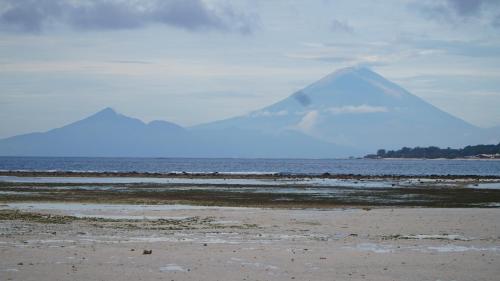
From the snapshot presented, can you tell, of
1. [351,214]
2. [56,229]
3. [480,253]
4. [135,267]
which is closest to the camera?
[135,267]

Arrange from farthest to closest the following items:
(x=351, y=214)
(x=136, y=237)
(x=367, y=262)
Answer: (x=351, y=214) → (x=136, y=237) → (x=367, y=262)

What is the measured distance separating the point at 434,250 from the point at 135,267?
8.46 metres

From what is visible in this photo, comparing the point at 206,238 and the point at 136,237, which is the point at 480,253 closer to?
the point at 206,238

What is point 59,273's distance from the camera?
1429 cm

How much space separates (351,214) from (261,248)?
13.3 m

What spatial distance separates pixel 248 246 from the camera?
18922 millimetres

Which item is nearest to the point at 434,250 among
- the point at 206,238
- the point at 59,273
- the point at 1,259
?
the point at 206,238

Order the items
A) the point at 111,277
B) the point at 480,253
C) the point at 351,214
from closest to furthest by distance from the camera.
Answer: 1. the point at 111,277
2. the point at 480,253
3. the point at 351,214

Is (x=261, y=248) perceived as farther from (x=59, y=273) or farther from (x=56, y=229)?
(x=56, y=229)

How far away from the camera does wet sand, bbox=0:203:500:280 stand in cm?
1470

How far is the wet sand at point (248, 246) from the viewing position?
1470 centimetres

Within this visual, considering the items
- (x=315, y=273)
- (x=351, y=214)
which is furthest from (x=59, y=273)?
(x=351, y=214)

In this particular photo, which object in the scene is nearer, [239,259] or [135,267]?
[135,267]

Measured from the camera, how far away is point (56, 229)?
2253 cm
